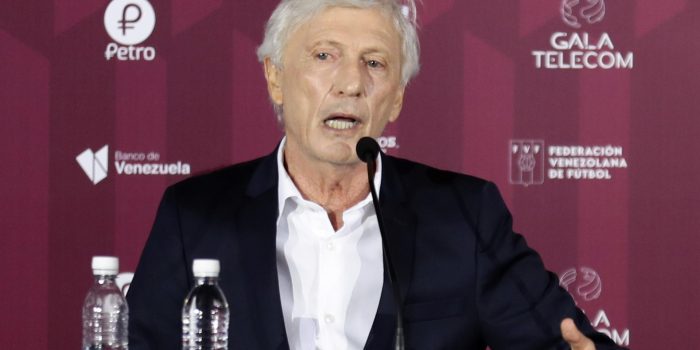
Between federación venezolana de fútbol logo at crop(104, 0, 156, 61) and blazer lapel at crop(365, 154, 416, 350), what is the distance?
1512 mm

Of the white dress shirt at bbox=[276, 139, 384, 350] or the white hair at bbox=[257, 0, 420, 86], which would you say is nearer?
the white dress shirt at bbox=[276, 139, 384, 350]

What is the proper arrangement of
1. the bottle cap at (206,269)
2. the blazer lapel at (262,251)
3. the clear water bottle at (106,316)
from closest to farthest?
the bottle cap at (206,269)
the clear water bottle at (106,316)
the blazer lapel at (262,251)

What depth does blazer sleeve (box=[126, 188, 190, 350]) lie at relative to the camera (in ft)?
7.43

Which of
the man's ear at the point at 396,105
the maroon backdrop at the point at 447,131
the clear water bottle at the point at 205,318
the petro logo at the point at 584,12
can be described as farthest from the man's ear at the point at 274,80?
the petro logo at the point at 584,12

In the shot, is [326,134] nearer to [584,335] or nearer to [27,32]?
[584,335]

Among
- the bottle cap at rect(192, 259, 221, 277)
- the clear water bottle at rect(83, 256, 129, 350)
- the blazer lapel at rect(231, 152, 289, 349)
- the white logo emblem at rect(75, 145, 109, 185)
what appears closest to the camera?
the bottle cap at rect(192, 259, 221, 277)

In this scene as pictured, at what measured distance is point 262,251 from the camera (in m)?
2.34

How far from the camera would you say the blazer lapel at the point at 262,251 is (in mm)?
2244

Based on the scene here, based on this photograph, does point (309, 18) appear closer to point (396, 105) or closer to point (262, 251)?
point (396, 105)

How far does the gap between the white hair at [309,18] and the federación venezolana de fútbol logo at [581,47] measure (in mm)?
1231

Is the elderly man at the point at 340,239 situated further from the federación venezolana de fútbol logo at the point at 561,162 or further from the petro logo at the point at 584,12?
the petro logo at the point at 584,12

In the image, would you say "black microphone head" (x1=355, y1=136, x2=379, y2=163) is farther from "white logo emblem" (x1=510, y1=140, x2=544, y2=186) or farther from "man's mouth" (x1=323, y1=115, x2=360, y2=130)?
"white logo emblem" (x1=510, y1=140, x2=544, y2=186)

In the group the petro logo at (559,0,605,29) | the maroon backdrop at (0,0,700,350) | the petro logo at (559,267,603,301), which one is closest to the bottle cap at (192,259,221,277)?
the maroon backdrop at (0,0,700,350)

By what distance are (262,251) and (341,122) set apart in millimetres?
323
